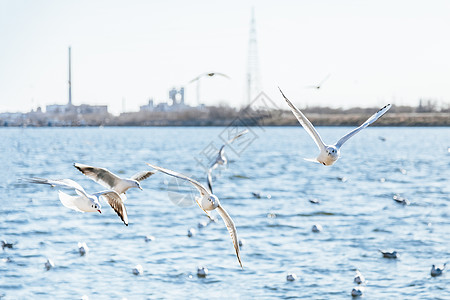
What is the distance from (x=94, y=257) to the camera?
2617 centimetres

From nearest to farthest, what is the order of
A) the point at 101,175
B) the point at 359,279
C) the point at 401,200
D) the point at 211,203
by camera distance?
1. the point at 101,175
2. the point at 211,203
3. the point at 359,279
4. the point at 401,200

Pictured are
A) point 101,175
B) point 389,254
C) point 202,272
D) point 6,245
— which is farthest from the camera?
point 6,245

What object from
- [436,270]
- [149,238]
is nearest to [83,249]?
[149,238]

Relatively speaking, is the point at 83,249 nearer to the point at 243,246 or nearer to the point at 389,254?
the point at 243,246

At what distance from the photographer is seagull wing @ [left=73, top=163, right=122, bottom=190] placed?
381 inches

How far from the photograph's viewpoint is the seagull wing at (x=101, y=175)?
9.68m

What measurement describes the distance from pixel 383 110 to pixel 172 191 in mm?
39740

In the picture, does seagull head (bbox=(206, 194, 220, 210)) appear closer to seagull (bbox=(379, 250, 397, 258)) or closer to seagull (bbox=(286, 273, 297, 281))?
seagull (bbox=(286, 273, 297, 281))

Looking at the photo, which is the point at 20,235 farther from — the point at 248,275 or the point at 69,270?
the point at 248,275

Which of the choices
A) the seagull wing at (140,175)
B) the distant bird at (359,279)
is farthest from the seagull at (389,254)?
the seagull wing at (140,175)

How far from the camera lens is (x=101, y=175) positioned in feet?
32.3

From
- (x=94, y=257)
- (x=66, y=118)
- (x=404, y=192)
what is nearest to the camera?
(x=94, y=257)

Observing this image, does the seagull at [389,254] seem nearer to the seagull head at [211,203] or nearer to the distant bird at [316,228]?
the distant bird at [316,228]

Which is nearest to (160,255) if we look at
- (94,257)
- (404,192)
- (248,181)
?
(94,257)
